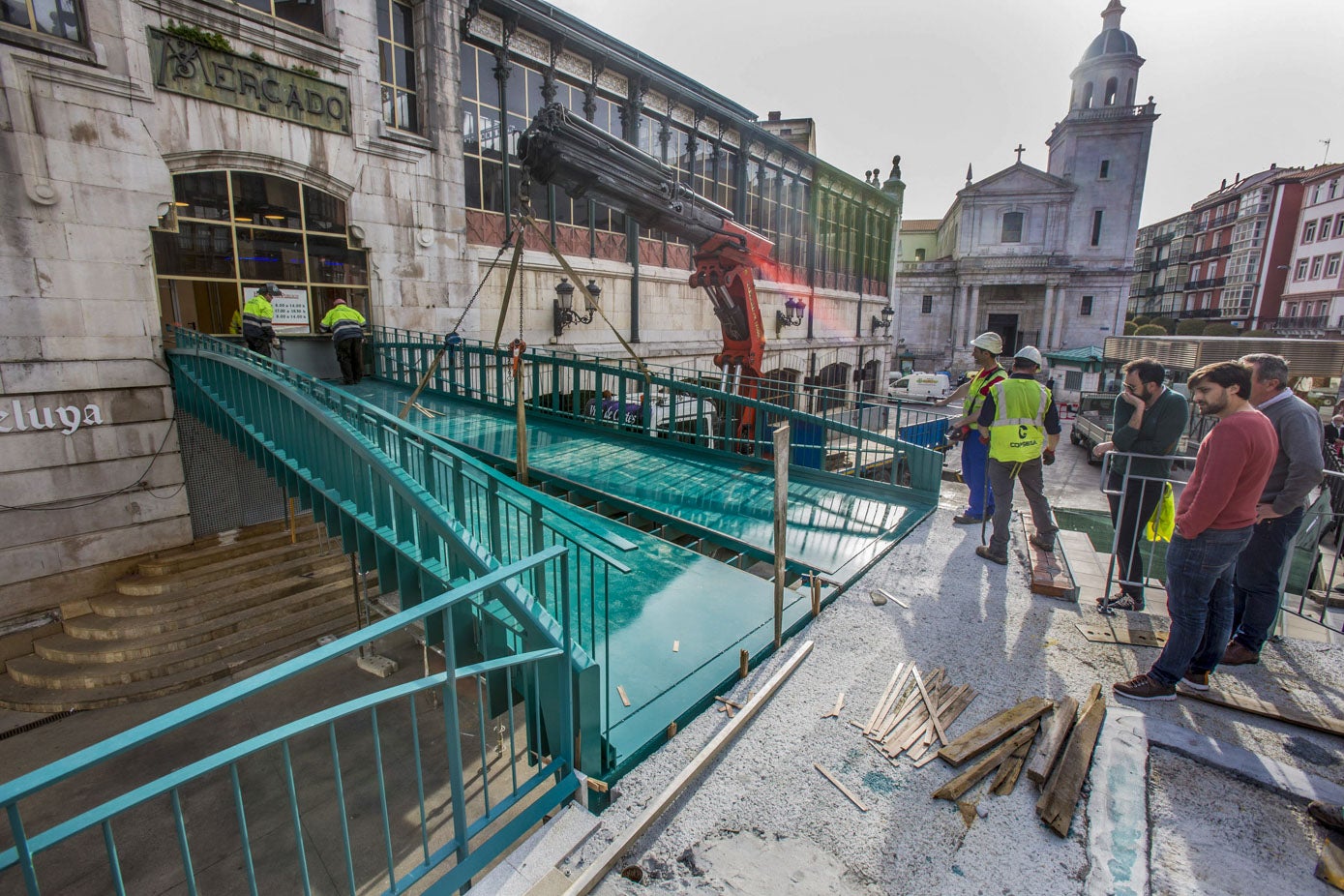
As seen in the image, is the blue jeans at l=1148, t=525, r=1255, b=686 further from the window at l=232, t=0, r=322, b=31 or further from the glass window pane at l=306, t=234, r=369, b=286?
the window at l=232, t=0, r=322, b=31

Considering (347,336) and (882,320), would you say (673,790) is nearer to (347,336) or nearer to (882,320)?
(347,336)

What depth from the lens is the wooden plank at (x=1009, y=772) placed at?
10.7 feet

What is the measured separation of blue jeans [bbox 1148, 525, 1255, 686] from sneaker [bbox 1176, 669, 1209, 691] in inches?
1.3

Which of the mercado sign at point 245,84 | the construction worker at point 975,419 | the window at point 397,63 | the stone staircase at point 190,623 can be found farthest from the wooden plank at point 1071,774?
the window at point 397,63

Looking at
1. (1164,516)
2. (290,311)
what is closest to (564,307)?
(290,311)

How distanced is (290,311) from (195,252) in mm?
1720

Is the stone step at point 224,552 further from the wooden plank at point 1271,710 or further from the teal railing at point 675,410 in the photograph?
the wooden plank at point 1271,710

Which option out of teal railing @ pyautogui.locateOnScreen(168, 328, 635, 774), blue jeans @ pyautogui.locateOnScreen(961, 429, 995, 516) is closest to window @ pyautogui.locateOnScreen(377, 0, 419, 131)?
teal railing @ pyautogui.locateOnScreen(168, 328, 635, 774)

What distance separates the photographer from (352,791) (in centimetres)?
720

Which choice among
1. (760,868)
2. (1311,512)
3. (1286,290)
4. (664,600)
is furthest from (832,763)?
(1286,290)

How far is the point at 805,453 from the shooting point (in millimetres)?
10406

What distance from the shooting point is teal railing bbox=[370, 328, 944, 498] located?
28.0 ft

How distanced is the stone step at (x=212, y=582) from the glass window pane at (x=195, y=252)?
5.20 meters

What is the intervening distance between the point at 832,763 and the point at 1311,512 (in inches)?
211
